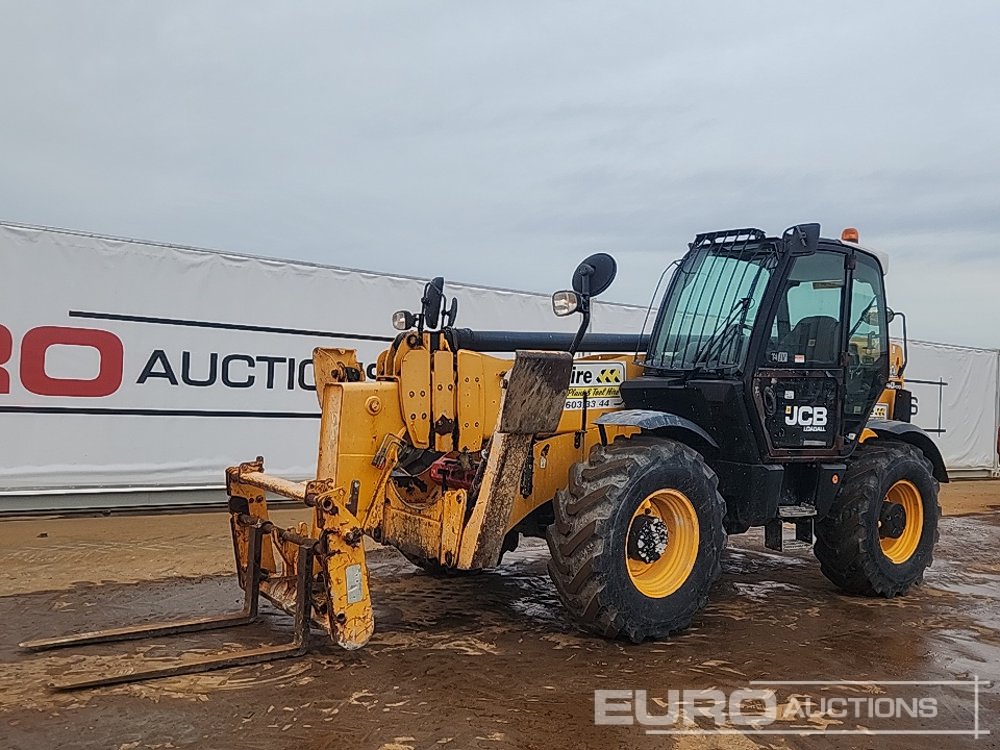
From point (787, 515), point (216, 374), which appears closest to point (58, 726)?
point (787, 515)

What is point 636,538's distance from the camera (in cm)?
521

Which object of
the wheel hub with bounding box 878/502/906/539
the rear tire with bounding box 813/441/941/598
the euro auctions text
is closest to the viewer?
the euro auctions text

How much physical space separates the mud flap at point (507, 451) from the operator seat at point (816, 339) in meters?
1.94

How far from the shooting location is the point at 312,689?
4.27 m

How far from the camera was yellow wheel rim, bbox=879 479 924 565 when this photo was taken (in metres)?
6.85

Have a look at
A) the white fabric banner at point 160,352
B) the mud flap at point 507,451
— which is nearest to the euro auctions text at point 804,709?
the mud flap at point 507,451

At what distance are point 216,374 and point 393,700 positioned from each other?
660cm

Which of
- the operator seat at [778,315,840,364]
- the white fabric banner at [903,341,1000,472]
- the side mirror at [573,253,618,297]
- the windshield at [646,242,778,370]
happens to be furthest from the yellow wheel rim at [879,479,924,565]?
the white fabric banner at [903,341,1000,472]

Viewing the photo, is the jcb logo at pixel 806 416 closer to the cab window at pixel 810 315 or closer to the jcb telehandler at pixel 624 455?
the jcb telehandler at pixel 624 455

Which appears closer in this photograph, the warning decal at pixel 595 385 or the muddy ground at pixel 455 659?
the muddy ground at pixel 455 659

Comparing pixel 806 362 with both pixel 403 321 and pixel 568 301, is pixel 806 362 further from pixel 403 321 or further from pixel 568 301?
pixel 403 321

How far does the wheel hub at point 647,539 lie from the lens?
5203mm

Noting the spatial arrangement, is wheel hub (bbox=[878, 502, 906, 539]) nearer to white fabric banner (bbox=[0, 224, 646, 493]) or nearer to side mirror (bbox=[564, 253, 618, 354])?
side mirror (bbox=[564, 253, 618, 354])

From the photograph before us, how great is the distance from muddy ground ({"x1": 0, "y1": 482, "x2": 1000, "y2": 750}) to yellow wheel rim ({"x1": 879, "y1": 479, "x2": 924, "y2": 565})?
352 mm
